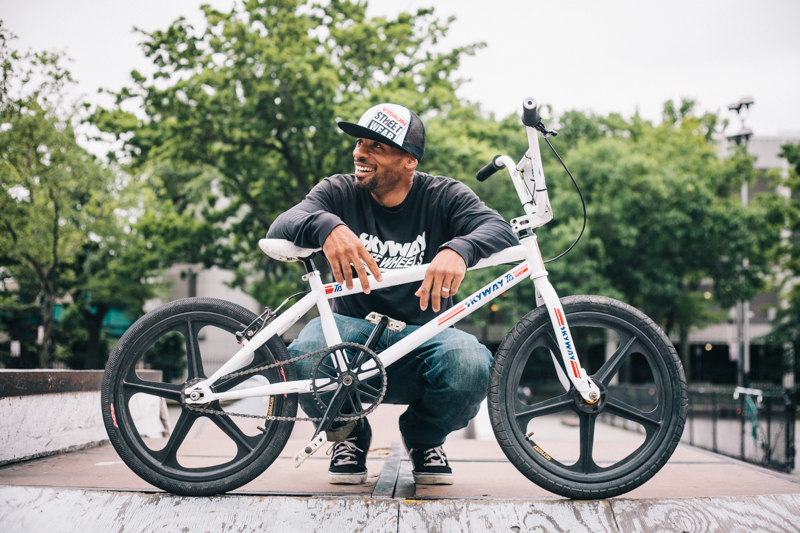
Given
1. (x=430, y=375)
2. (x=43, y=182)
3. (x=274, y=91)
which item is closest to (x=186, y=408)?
(x=430, y=375)

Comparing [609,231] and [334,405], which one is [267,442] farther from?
[609,231]

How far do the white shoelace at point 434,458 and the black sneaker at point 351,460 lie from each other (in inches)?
11.1

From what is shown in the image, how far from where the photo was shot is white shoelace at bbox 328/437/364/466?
103 inches

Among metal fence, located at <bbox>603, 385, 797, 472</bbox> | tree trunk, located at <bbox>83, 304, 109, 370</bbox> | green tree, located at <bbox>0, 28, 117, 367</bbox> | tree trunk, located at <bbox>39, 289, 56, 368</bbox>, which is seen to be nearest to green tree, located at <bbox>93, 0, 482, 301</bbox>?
green tree, located at <bbox>0, 28, 117, 367</bbox>

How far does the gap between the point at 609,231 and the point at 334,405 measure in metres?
20.2

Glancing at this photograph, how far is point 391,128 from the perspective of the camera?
2.58m

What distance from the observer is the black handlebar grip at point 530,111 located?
226cm

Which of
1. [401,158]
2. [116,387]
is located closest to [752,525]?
[401,158]

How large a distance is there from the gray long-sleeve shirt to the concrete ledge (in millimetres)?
904

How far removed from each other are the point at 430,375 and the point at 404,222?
766 millimetres

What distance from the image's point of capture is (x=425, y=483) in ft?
8.54

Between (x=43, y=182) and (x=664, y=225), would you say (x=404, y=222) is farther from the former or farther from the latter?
(x=664, y=225)

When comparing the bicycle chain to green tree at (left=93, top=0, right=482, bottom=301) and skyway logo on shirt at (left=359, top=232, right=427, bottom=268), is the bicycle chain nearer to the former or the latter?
skyway logo on shirt at (left=359, top=232, right=427, bottom=268)

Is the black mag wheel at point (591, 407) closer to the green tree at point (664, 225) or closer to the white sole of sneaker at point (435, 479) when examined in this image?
the white sole of sneaker at point (435, 479)
